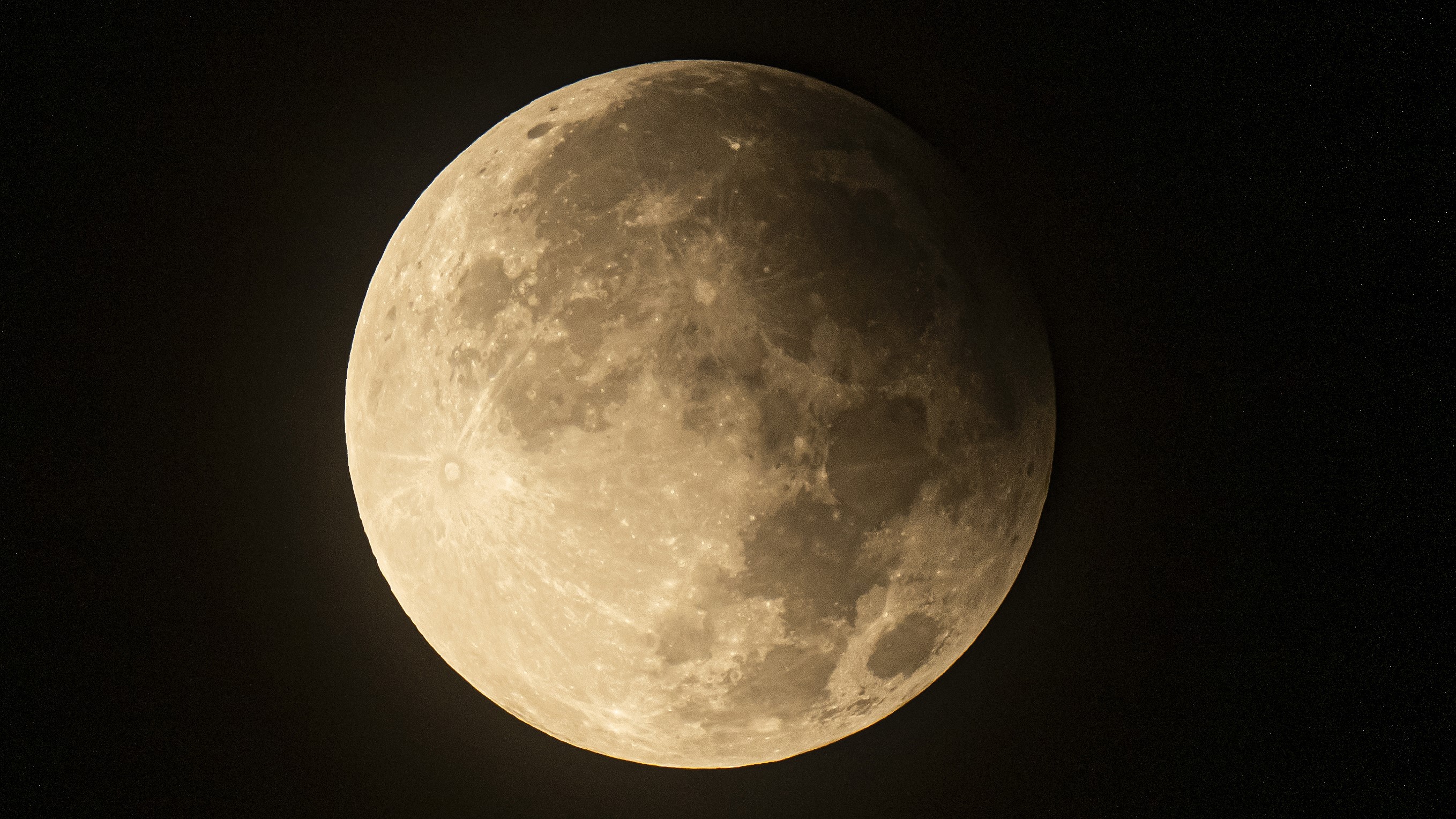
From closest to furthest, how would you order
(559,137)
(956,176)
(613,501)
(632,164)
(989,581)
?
(613,501) → (632,164) → (559,137) → (989,581) → (956,176)

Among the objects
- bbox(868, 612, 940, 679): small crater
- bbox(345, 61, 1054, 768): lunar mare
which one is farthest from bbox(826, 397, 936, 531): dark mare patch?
bbox(868, 612, 940, 679): small crater

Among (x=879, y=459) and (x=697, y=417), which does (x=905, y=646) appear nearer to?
(x=879, y=459)

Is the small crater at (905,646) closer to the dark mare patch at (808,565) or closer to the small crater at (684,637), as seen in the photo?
the dark mare patch at (808,565)

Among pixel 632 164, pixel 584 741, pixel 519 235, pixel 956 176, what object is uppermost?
pixel 956 176

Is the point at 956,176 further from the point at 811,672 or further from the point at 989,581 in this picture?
the point at 811,672

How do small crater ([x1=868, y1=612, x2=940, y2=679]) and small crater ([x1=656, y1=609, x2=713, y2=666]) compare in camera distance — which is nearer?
small crater ([x1=656, y1=609, x2=713, y2=666])

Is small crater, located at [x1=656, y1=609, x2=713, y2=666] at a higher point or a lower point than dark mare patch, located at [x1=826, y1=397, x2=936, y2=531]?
lower

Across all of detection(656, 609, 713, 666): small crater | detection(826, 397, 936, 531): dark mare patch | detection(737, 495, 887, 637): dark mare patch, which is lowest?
detection(656, 609, 713, 666): small crater

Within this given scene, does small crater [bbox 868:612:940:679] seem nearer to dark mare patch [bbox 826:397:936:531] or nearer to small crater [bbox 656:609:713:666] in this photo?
dark mare patch [bbox 826:397:936:531]

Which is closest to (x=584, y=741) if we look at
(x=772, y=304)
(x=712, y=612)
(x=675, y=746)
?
(x=675, y=746)
